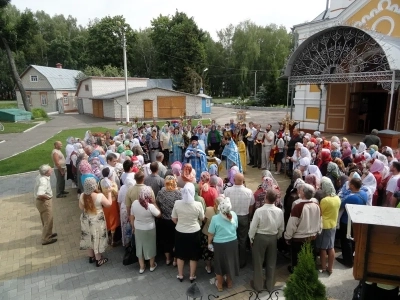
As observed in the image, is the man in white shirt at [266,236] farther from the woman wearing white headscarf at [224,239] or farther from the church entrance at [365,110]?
the church entrance at [365,110]

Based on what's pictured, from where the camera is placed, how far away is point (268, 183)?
17.0ft

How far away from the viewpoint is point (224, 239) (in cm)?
450

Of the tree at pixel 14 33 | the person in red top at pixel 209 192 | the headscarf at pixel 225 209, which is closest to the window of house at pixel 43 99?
the tree at pixel 14 33

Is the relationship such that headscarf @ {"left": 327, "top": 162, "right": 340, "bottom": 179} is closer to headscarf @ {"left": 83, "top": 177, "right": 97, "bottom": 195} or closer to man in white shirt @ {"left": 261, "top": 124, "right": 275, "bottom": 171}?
man in white shirt @ {"left": 261, "top": 124, "right": 275, "bottom": 171}

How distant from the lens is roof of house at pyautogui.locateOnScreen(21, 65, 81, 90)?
42.7 metres

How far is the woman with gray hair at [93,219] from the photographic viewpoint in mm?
5172

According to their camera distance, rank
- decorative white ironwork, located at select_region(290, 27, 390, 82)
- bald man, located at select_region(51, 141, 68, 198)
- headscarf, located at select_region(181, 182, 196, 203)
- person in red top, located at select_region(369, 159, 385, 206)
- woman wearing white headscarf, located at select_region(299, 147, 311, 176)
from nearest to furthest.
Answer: headscarf, located at select_region(181, 182, 196, 203)
person in red top, located at select_region(369, 159, 385, 206)
woman wearing white headscarf, located at select_region(299, 147, 311, 176)
bald man, located at select_region(51, 141, 68, 198)
decorative white ironwork, located at select_region(290, 27, 390, 82)

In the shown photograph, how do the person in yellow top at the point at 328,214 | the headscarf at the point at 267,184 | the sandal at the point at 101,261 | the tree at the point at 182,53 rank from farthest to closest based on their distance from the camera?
the tree at the point at 182,53, the sandal at the point at 101,261, the headscarf at the point at 267,184, the person in yellow top at the point at 328,214

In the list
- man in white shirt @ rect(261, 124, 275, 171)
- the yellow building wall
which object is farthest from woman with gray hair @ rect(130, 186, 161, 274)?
the yellow building wall

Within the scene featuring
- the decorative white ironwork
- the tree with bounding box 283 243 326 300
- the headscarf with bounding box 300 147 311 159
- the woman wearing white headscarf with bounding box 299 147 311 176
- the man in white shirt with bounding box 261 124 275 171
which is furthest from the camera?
the decorative white ironwork

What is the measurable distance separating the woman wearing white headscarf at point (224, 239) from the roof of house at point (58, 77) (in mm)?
43764

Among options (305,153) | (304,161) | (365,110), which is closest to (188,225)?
(304,161)

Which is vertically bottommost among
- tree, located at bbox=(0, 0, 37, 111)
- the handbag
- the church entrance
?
the handbag

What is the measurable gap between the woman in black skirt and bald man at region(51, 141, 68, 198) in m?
4.62
